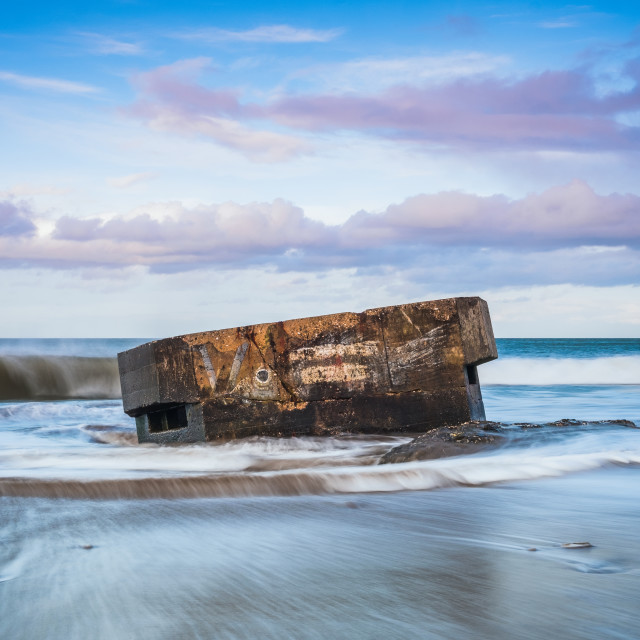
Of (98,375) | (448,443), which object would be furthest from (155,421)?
(98,375)

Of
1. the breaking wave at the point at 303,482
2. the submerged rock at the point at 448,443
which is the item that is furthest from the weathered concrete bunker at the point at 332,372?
the breaking wave at the point at 303,482

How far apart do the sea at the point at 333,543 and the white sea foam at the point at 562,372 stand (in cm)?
1461

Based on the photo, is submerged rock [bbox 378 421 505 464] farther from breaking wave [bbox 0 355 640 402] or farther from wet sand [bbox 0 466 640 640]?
breaking wave [bbox 0 355 640 402]

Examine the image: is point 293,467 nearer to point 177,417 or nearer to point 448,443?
point 448,443

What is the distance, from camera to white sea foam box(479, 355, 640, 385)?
1939 centimetres

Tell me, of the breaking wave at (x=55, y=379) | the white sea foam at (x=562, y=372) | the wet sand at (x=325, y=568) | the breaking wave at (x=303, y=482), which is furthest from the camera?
the white sea foam at (x=562, y=372)

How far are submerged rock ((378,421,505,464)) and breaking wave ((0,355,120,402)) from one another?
1295 cm

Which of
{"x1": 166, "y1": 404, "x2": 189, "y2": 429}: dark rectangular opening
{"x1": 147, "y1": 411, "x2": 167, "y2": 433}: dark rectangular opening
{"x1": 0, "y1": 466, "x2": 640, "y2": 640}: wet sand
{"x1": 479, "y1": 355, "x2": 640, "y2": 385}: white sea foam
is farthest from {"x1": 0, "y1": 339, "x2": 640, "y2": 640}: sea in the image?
{"x1": 479, "y1": 355, "x2": 640, "y2": 385}: white sea foam

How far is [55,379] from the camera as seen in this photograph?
17266 mm

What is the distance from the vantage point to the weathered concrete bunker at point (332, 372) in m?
5.41

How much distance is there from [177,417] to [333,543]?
13.7 feet

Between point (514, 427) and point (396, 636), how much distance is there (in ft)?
13.1

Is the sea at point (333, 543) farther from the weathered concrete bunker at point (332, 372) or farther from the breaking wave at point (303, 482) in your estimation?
the weathered concrete bunker at point (332, 372)

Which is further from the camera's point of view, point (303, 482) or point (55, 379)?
point (55, 379)
